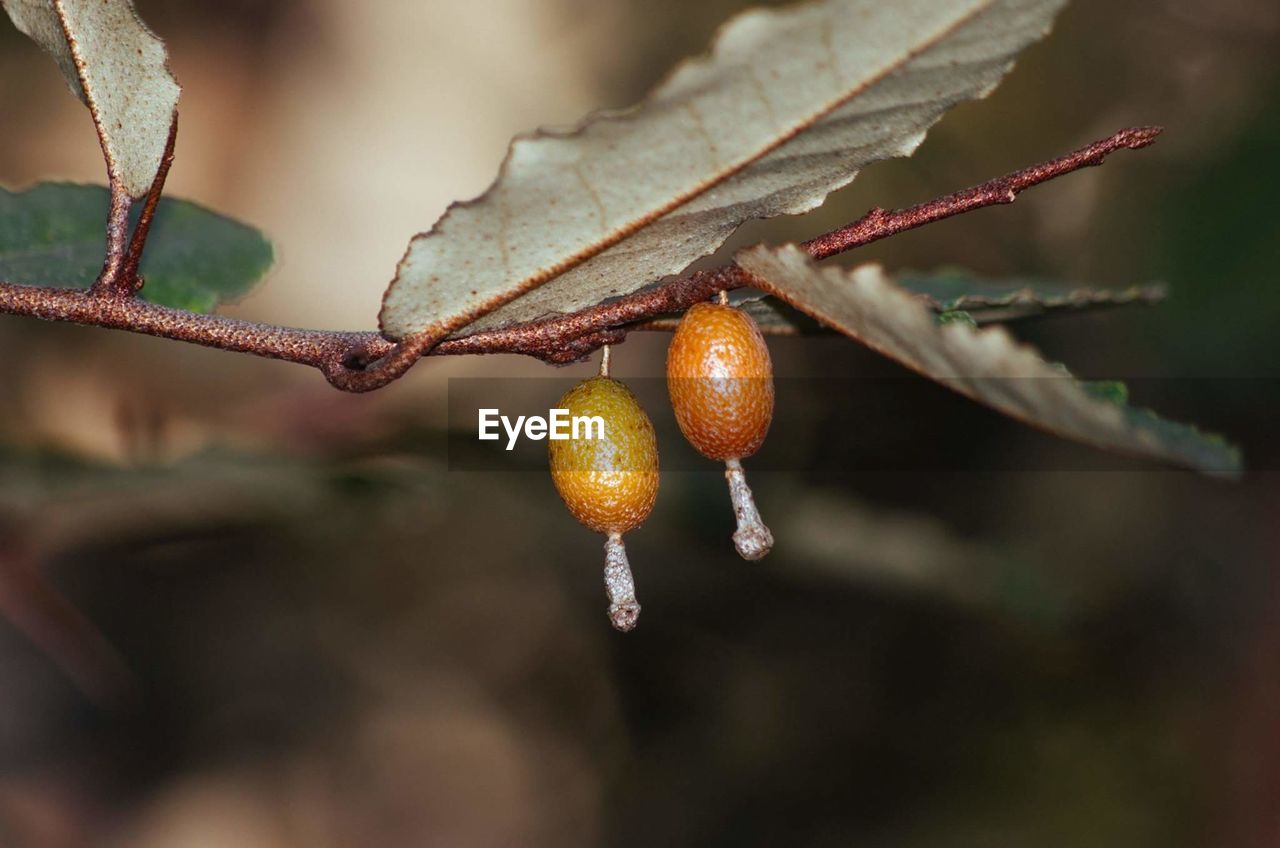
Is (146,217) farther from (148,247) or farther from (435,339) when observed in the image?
(148,247)

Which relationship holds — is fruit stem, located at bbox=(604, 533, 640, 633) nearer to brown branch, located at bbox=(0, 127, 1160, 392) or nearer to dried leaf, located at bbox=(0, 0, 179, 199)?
brown branch, located at bbox=(0, 127, 1160, 392)

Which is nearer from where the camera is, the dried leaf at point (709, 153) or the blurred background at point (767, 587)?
the dried leaf at point (709, 153)

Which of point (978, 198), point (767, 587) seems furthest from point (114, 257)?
point (767, 587)

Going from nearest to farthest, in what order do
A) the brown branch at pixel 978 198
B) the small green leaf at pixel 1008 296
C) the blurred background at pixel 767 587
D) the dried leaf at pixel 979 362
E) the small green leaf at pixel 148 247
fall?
the dried leaf at pixel 979 362 → the brown branch at pixel 978 198 → the small green leaf at pixel 1008 296 → the small green leaf at pixel 148 247 → the blurred background at pixel 767 587

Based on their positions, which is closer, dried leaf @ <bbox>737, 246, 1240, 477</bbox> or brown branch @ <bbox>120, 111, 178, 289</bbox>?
dried leaf @ <bbox>737, 246, 1240, 477</bbox>

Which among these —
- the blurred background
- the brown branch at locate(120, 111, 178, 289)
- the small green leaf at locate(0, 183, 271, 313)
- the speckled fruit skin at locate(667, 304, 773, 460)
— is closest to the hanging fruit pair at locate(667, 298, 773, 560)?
the speckled fruit skin at locate(667, 304, 773, 460)

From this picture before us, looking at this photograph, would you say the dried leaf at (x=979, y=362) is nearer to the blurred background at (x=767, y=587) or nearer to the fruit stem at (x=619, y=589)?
the fruit stem at (x=619, y=589)

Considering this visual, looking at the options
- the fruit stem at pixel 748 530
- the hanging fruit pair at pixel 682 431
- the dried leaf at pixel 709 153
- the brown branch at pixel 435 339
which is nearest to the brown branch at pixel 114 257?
the brown branch at pixel 435 339
